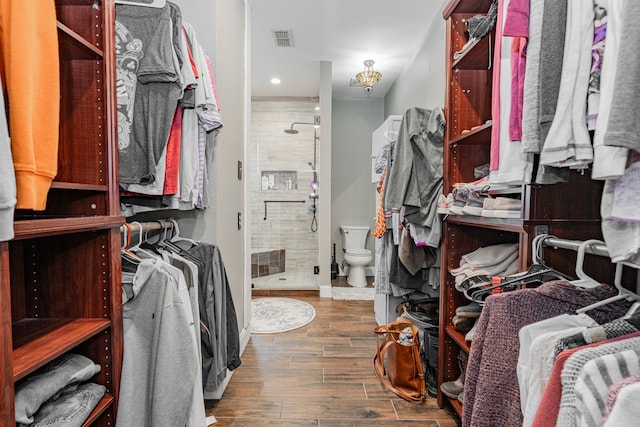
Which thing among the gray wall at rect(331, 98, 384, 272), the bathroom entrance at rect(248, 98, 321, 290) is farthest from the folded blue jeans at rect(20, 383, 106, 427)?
the gray wall at rect(331, 98, 384, 272)

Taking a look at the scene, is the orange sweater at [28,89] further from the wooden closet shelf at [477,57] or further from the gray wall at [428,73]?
the gray wall at [428,73]

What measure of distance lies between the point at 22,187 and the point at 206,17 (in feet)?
5.13

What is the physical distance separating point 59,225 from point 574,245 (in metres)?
1.43

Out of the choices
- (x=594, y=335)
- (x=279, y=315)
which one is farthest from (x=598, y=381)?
(x=279, y=315)

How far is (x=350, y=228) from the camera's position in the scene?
464 cm

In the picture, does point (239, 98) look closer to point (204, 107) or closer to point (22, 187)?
point (204, 107)

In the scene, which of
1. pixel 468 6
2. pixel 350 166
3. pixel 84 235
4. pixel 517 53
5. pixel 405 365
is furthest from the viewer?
pixel 350 166

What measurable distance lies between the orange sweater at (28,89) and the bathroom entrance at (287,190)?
355cm

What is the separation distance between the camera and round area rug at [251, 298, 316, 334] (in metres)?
2.97

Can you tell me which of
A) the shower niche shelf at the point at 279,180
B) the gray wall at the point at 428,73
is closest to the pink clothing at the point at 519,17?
the gray wall at the point at 428,73

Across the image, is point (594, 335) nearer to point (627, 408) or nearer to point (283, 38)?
point (627, 408)

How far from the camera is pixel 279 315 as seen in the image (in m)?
3.30

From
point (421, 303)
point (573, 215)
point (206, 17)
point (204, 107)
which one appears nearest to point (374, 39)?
point (206, 17)

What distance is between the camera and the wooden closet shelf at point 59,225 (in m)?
0.77
